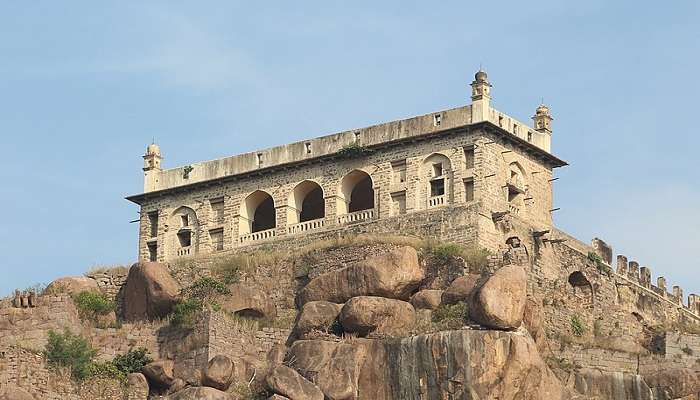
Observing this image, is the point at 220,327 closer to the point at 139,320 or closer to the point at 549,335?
the point at 139,320

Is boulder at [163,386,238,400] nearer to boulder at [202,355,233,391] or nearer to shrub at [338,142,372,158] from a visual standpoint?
boulder at [202,355,233,391]

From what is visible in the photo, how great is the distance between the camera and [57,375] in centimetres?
7312

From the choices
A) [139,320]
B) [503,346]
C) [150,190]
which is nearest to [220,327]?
[139,320]

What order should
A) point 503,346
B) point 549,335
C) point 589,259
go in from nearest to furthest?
point 503,346
point 549,335
point 589,259

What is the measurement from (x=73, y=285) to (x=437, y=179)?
1617 centimetres

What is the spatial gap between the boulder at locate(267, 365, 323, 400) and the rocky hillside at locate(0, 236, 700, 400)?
2.7 inches

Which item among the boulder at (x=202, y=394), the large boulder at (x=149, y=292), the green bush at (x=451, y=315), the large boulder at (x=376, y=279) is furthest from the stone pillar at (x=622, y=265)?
the boulder at (x=202, y=394)

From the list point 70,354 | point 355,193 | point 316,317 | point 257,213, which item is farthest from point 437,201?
point 70,354

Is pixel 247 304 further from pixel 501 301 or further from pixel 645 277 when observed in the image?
pixel 645 277

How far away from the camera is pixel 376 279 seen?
77.0 m

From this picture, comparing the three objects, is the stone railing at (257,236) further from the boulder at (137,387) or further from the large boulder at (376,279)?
the boulder at (137,387)

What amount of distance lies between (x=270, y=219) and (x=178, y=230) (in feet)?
14.1

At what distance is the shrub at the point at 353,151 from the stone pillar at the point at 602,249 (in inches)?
456

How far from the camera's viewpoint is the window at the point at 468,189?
83438 mm
